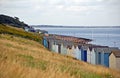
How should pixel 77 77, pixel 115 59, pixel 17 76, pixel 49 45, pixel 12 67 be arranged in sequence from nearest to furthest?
pixel 17 76
pixel 12 67
pixel 77 77
pixel 115 59
pixel 49 45

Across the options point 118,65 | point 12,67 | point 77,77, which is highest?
point 12,67

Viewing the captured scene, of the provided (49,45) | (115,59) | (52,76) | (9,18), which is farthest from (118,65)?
(9,18)

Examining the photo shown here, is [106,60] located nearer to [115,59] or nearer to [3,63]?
[115,59]

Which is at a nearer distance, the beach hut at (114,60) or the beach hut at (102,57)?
the beach hut at (114,60)

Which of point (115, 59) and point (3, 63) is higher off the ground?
point (3, 63)

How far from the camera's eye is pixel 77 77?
1084 cm

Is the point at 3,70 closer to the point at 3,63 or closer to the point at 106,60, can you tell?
the point at 3,63

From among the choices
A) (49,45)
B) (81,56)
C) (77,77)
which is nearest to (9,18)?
(49,45)

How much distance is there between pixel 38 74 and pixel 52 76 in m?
0.33

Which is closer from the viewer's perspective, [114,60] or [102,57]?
[114,60]

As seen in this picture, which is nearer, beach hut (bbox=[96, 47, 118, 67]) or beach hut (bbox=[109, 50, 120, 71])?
beach hut (bbox=[109, 50, 120, 71])

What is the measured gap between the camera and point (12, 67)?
8352 mm

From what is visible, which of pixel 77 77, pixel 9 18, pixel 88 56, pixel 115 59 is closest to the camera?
pixel 77 77

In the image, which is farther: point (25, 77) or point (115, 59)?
point (115, 59)
